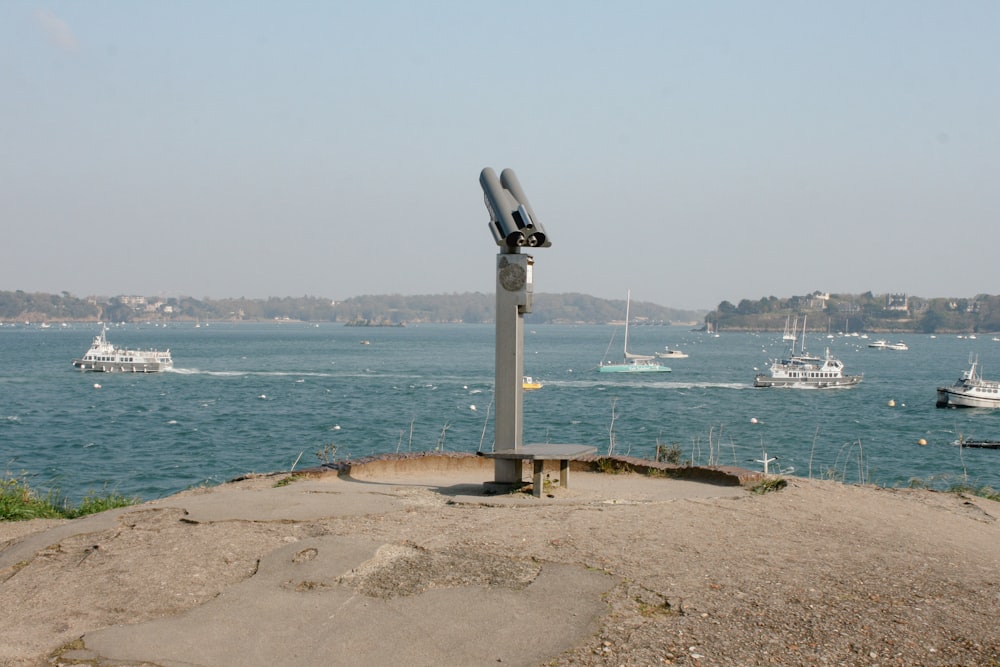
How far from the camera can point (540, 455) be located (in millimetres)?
9602

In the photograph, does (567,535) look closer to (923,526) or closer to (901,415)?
(923,526)

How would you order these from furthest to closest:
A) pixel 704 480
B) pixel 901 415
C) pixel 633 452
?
pixel 901 415
pixel 633 452
pixel 704 480

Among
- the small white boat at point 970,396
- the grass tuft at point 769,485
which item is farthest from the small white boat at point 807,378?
the grass tuft at point 769,485

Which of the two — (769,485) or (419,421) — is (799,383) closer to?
(419,421)

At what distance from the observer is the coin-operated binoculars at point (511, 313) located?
33.0 ft

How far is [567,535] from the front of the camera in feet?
25.6

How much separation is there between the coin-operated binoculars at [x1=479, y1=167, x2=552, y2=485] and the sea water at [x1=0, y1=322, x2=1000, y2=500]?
4.61 meters

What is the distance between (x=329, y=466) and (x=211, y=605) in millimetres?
5162

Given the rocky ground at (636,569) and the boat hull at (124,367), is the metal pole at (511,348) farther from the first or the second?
the boat hull at (124,367)

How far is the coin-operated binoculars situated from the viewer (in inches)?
396

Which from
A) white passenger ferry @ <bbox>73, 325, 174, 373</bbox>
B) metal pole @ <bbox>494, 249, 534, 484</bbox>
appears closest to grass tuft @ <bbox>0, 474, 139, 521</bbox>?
metal pole @ <bbox>494, 249, 534, 484</bbox>

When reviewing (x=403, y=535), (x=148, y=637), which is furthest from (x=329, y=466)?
(x=148, y=637)

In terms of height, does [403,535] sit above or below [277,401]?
above

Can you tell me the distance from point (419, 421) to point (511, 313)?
38.5m
